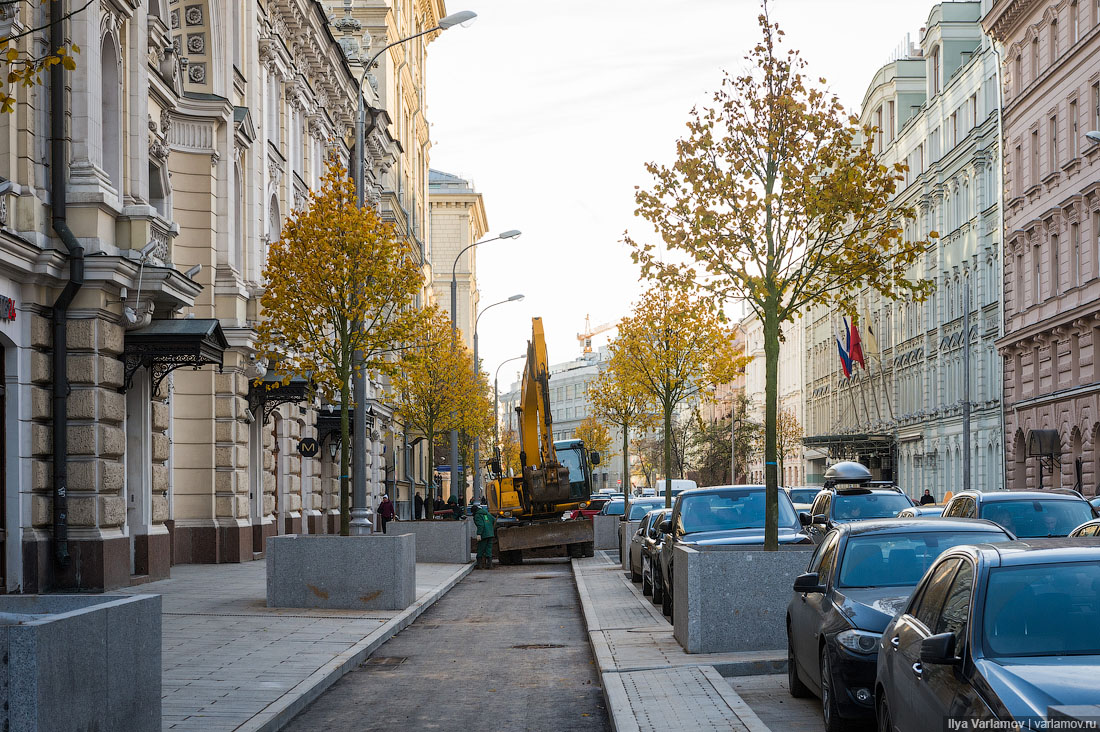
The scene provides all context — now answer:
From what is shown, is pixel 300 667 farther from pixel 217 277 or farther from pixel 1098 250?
pixel 1098 250

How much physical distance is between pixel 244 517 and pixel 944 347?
134 feet

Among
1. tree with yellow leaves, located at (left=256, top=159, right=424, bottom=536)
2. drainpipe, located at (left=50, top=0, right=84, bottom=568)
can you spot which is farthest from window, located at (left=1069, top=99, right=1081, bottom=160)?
drainpipe, located at (left=50, top=0, right=84, bottom=568)

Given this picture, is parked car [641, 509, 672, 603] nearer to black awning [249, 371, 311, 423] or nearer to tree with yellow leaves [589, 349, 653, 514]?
black awning [249, 371, 311, 423]

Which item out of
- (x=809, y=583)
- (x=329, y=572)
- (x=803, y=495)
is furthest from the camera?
(x=803, y=495)

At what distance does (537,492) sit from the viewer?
3550 centimetres

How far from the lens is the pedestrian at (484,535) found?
32.9m

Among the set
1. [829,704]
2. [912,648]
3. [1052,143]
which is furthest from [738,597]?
[1052,143]

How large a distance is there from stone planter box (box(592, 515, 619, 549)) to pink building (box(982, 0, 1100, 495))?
13.6m

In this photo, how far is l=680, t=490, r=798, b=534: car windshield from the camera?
59.9 feet

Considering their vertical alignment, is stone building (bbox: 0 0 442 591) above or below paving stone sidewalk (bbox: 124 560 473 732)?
above

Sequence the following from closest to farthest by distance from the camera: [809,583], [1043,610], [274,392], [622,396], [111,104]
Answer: [1043,610], [809,583], [111,104], [274,392], [622,396]

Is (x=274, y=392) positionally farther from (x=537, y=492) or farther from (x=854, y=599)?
(x=854, y=599)

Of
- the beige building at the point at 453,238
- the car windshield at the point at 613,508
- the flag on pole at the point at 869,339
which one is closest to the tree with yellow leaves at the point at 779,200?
the car windshield at the point at 613,508

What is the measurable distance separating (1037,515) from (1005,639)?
12.9 metres
